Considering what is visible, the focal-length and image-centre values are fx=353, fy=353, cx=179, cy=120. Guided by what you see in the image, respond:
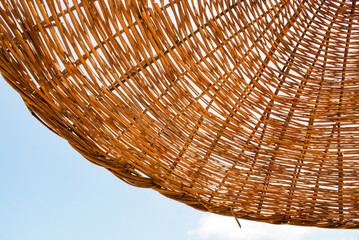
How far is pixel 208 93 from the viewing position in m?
0.83

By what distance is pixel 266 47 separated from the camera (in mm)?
1019

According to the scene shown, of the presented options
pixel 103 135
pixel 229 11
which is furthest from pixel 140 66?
pixel 229 11

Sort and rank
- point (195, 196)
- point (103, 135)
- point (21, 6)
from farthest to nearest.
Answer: point (195, 196)
point (103, 135)
point (21, 6)

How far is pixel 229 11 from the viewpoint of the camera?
951mm

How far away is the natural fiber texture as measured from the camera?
2.08 feet

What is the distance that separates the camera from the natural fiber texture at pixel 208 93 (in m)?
0.63

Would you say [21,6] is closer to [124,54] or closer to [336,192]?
[124,54]

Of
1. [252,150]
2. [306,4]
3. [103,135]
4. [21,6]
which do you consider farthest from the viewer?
[306,4]

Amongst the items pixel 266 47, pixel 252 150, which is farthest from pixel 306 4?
pixel 252 150

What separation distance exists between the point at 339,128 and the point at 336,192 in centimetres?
18

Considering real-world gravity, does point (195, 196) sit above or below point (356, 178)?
above

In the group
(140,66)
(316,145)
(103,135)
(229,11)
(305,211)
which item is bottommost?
(305,211)

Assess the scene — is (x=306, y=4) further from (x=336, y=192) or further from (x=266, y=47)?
(x=336, y=192)

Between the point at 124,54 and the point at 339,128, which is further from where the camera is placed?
the point at 339,128
